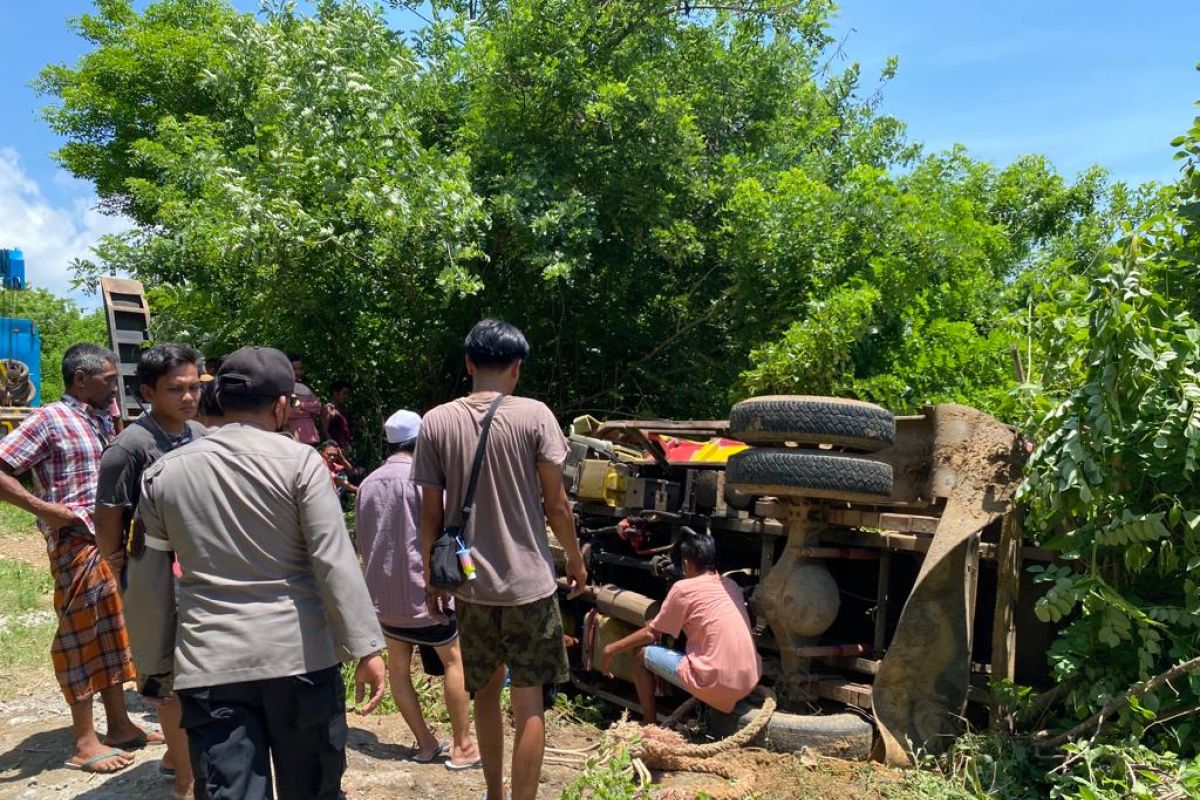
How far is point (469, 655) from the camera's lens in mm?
4000

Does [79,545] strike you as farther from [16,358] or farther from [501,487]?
[16,358]

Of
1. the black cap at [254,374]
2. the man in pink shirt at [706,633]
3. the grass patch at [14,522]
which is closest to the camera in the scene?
the black cap at [254,374]

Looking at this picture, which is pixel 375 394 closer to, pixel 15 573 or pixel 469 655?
pixel 15 573

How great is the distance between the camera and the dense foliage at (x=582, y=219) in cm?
923

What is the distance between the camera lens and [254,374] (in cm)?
331

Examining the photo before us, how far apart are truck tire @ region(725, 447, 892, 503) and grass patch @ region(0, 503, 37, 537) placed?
33.9 ft

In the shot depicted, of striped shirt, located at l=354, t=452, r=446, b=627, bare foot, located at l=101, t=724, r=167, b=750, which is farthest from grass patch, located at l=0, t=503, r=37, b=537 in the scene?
striped shirt, located at l=354, t=452, r=446, b=627

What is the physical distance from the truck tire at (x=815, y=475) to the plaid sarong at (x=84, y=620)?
3145mm

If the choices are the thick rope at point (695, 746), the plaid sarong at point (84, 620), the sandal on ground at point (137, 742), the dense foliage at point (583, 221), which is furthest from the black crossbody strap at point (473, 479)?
the dense foliage at point (583, 221)

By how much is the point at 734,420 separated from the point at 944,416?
42.1 inches

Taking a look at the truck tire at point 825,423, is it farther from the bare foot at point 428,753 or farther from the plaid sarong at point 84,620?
the plaid sarong at point 84,620

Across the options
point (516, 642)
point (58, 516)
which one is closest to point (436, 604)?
point (516, 642)

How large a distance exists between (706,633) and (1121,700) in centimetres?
190

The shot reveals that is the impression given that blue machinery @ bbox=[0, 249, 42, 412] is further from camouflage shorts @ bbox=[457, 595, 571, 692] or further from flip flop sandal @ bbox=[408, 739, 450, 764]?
camouflage shorts @ bbox=[457, 595, 571, 692]
